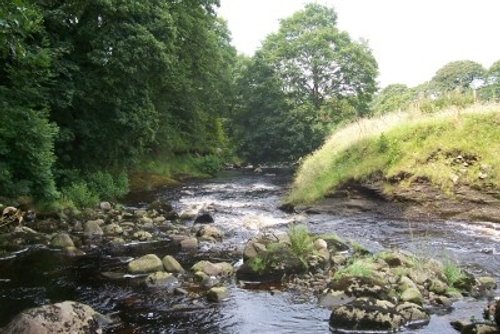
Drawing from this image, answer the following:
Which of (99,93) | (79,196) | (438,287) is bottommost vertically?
(438,287)

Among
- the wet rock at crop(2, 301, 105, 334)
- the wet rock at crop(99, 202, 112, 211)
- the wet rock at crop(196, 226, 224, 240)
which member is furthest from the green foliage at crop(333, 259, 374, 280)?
the wet rock at crop(99, 202, 112, 211)

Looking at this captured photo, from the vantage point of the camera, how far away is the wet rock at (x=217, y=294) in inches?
304

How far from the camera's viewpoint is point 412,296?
721cm

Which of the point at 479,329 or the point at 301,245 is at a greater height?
the point at 301,245

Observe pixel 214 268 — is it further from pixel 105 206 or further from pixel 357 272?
pixel 105 206

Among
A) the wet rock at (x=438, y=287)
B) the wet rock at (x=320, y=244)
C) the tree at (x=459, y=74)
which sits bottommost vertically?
the wet rock at (x=438, y=287)

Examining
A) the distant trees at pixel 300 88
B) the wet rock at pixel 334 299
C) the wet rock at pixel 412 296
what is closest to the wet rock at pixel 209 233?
the wet rock at pixel 334 299

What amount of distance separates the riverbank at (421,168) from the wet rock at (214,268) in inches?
293

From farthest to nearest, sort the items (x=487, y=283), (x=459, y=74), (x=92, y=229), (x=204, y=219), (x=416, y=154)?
(x=459, y=74) < (x=416, y=154) < (x=204, y=219) < (x=92, y=229) < (x=487, y=283)

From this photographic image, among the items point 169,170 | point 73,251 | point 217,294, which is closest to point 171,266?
point 217,294

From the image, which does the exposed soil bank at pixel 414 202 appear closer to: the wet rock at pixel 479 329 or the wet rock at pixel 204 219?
the wet rock at pixel 204 219

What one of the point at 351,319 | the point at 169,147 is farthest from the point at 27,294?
the point at 169,147

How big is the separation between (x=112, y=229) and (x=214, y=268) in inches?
207

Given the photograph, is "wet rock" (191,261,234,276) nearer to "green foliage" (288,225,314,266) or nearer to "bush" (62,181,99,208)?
"green foliage" (288,225,314,266)
